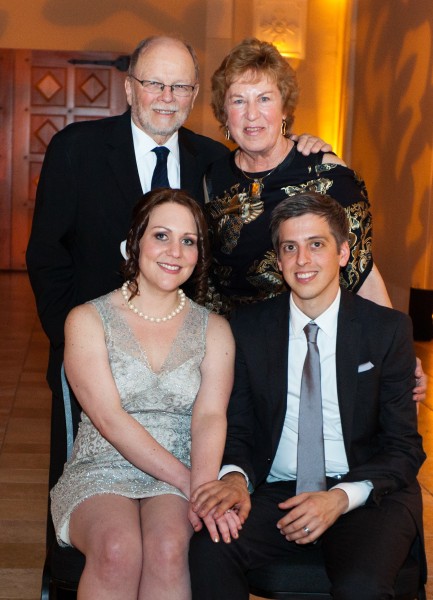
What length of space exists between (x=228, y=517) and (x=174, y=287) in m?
0.69

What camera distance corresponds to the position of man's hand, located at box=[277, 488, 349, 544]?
93.5 inches

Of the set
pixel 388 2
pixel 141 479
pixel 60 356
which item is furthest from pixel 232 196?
pixel 388 2

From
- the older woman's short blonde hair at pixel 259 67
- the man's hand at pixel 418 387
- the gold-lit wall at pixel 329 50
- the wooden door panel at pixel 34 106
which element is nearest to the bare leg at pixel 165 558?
the man's hand at pixel 418 387

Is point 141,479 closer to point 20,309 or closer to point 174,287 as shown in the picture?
point 174,287

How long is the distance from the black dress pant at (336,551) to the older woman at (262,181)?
77cm

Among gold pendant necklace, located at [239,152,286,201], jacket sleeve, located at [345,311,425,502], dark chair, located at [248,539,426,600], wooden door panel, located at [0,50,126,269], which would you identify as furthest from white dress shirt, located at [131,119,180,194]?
wooden door panel, located at [0,50,126,269]

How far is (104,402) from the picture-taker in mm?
2613

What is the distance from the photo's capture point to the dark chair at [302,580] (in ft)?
7.73

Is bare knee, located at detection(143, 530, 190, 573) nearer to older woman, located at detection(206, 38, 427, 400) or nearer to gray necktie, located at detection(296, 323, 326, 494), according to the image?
gray necktie, located at detection(296, 323, 326, 494)

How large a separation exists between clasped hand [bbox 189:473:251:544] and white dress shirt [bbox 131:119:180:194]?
108cm

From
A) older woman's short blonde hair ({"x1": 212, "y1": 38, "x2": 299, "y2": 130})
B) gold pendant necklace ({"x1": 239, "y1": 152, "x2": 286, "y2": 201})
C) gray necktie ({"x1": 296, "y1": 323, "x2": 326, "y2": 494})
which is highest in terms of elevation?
older woman's short blonde hair ({"x1": 212, "y1": 38, "x2": 299, "y2": 130})

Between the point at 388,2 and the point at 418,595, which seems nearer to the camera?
the point at 418,595

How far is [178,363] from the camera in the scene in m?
2.70

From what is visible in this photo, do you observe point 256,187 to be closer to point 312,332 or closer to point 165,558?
point 312,332
